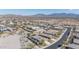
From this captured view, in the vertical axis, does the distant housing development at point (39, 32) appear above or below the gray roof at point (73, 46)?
above

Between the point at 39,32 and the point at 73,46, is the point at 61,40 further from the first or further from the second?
the point at 39,32

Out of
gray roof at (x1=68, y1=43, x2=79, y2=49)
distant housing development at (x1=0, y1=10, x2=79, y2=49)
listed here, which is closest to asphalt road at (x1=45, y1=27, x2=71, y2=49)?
distant housing development at (x1=0, y1=10, x2=79, y2=49)

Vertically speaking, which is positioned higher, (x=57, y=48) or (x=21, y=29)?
(x=21, y=29)

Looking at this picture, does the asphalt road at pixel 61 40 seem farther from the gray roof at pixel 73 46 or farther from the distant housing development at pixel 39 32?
the gray roof at pixel 73 46

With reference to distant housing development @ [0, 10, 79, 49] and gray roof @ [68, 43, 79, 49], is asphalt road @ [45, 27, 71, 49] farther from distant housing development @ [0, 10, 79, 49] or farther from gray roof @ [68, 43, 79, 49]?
gray roof @ [68, 43, 79, 49]

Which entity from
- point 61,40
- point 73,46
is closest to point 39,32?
point 61,40

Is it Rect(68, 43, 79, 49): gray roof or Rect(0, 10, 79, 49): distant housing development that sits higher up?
Rect(0, 10, 79, 49): distant housing development

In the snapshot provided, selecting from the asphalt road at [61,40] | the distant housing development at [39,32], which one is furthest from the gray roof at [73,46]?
the asphalt road at [61,40]
